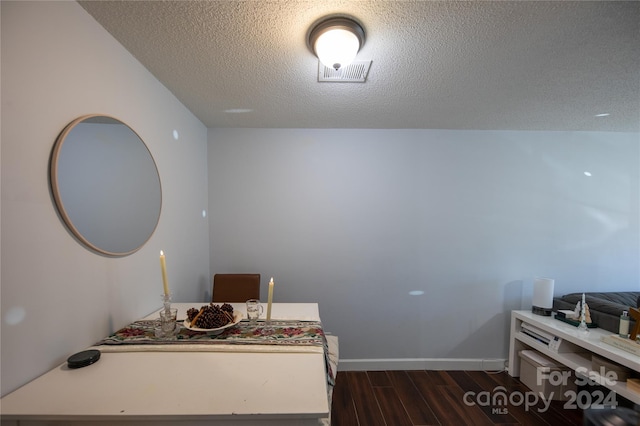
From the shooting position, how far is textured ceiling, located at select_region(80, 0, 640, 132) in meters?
1.08

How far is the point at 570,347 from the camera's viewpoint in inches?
76.9

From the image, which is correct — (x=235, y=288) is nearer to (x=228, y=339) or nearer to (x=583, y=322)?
(x=228, y=339)

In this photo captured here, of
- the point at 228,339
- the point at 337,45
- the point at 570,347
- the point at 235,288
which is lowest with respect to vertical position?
the point at 570,347

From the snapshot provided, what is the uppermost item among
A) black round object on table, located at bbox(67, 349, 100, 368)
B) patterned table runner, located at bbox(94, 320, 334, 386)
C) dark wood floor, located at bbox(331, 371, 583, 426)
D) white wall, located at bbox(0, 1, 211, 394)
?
white wall, located at bbox(0, 1, 211, 394)

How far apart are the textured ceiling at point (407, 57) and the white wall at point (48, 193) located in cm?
20

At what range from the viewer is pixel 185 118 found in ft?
6.63

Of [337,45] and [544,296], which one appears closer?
[337,45]

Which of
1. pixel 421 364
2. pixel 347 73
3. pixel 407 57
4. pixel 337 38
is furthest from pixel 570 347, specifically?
pixel 337 38

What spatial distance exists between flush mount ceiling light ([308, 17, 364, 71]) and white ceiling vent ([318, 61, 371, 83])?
22cm

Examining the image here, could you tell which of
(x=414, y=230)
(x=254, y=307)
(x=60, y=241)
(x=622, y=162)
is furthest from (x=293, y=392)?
(x=622, y=162)

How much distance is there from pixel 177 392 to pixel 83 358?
0.45m

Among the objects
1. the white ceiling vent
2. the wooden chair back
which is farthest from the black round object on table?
the white ceiling vent

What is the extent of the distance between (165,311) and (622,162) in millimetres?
4063

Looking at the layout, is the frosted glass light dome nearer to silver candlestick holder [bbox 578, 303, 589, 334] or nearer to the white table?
the white table
